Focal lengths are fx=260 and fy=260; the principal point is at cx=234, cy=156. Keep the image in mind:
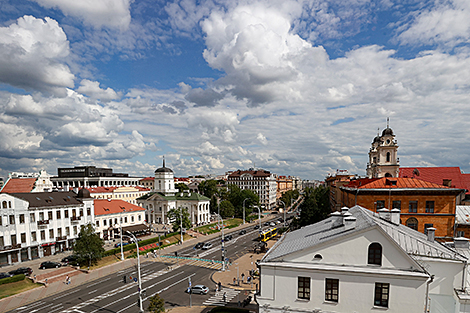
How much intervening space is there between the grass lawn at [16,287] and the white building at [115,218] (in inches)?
1014

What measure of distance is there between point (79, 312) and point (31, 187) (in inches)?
2815

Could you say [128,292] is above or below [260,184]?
above

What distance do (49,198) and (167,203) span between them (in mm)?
41699

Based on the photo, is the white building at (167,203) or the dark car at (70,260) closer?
the dark car at (70,260)

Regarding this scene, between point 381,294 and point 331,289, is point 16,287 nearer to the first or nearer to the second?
point 331,289

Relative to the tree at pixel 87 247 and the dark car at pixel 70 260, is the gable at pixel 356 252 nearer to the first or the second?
the tree at pixel 87 247

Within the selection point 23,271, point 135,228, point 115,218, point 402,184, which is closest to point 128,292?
point 23,271

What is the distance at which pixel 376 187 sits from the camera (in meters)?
42.7

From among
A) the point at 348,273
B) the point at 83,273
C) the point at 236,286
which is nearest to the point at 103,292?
the point at 83,273

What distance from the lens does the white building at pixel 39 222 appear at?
1954 inches

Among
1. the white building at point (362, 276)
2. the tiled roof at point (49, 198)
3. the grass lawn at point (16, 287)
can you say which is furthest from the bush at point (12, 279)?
the white building at point (362, 276)

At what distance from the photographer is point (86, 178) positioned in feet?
530

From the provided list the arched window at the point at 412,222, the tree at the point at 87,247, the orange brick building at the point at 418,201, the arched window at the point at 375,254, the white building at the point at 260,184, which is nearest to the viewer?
the arched window at the point at 375,254

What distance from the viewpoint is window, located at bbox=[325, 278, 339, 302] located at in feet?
64.6
